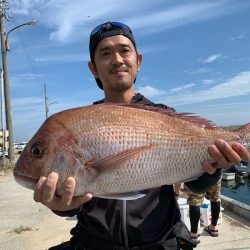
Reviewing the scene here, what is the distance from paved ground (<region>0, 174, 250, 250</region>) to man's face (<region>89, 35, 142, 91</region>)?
4.12 metres

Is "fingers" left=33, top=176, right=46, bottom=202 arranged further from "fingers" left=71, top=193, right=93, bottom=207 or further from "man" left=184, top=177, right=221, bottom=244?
"man" left=184, top=177, right=221, bottom=244

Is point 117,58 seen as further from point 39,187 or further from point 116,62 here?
point 39,187

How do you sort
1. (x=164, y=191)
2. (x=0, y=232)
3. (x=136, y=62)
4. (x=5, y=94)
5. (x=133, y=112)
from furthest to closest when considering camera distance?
1. (x=5, y=94)
2. (x=0, y=232)
3. (x=136, y=62)
4. (x=164, y=191)
5. (x=133, y=112)

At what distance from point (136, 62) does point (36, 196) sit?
147 centimetres

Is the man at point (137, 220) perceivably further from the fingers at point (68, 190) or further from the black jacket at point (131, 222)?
the fingers at point (68, 190)

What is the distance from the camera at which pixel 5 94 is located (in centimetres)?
2198

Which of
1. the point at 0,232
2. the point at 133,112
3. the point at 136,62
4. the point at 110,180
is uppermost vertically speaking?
the point at 136,62

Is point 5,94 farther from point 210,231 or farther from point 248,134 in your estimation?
point 248,134

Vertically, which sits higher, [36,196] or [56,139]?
[56,139]

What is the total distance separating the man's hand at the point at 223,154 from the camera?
2.41 metres

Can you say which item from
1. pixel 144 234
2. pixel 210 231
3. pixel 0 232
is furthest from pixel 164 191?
pixel 0 232

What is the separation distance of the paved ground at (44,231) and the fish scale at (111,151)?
4.37 metres

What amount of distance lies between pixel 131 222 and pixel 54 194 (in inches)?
25.1

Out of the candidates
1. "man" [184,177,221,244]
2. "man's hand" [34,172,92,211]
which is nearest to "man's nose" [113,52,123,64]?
"man's hand" [34,172,92,211]
